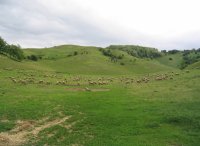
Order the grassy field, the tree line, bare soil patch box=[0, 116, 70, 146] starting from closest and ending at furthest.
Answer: the grassy field
bare soil patch box=[0, 116, 70, 146]
the tree line

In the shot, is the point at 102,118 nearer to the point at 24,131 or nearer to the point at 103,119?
the point at 103,119

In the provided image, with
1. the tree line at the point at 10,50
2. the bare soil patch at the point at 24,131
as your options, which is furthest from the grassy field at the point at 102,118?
the tree line at the point at 10,50

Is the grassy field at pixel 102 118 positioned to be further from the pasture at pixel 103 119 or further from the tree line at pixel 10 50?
the tree line at pixel 10 50

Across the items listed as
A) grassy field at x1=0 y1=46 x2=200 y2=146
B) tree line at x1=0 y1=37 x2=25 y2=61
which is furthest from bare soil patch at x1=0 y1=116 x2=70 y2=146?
tree line at x1=0 y1=37 x2=25 y2=61

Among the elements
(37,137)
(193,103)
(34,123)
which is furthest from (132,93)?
(37,137)

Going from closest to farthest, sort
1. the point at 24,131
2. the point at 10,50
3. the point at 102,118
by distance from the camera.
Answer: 1. the point at 24,131
2. the point at 102,118
3. the point at 10,50

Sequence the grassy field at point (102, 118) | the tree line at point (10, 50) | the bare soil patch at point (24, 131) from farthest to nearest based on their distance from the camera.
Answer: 1. the tree line at point (10, 50)
2. the bare soil patch at point (24, 131)
3. the grassy field at point (102, 118)

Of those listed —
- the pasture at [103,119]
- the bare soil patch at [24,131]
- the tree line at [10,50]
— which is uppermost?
the tree line at [10,50]

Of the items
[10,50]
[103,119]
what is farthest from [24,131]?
[10,50]

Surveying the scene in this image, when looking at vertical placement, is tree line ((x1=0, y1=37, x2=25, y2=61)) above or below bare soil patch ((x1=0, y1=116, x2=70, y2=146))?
above

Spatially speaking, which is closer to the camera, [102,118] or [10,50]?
[102,118]

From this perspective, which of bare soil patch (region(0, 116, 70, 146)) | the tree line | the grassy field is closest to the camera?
the grassy field

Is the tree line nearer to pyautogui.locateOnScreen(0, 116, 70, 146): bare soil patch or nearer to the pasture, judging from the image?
the pasture

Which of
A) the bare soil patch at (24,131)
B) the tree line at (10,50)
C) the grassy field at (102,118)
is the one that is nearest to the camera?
the grassy field at (102,118)
